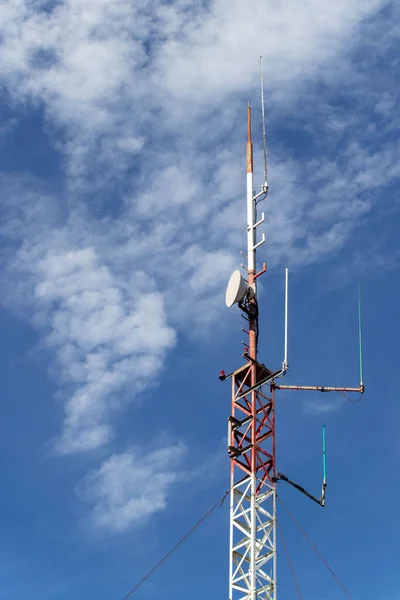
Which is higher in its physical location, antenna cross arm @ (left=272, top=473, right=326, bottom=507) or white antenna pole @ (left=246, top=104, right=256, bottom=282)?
white antenna pole @ (left=246, top=104, right=256, bottom=282)

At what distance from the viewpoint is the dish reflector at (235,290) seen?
250ft

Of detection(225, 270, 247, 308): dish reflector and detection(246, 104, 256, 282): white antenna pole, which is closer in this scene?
detection(225, 270, 247, 308): dish reflector

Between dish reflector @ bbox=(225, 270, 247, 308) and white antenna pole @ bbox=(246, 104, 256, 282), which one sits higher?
white antenna pole @ bbox=(246, 104, 256, 282)

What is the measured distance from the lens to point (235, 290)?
7644cm

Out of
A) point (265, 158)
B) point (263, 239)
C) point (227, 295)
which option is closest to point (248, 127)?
point (265, 158)

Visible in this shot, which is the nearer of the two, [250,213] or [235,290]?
[235,290]

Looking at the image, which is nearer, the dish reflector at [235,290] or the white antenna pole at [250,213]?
the dish reflector at [235,290]

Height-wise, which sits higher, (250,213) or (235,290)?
(250,213)

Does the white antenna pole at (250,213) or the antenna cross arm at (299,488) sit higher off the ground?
the white antenna pole at (250,213)

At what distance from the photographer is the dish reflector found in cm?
7625

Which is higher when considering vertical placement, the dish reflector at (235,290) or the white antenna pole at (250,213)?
the white antenna pole at (250,213)

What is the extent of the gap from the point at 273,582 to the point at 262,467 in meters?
7.70

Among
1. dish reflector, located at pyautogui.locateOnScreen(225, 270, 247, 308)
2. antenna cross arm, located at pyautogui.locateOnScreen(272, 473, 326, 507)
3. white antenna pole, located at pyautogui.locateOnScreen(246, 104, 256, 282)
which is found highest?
white antenna pole, located at pyautogui.locateOnScreen(246, 104, 256, 282)

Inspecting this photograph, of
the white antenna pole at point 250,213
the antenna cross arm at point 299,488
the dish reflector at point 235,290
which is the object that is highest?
the white antenna pole at point 250,213
